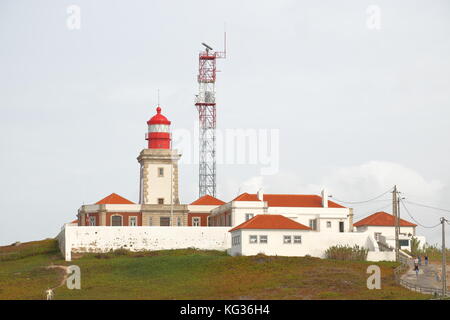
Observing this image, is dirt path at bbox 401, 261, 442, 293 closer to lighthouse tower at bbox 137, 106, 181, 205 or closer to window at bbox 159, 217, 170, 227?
window at bbox 159, 217, 170, 227

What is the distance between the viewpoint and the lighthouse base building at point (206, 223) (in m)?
91.1

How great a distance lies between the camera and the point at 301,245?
9100cm

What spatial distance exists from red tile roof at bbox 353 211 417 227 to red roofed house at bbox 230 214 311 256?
15381 millimetres

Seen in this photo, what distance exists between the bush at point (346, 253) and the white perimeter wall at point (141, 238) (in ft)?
32.1

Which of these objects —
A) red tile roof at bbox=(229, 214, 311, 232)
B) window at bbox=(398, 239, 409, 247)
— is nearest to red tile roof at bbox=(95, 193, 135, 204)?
red tile roof at bbox=(229, 214, 311, 232)

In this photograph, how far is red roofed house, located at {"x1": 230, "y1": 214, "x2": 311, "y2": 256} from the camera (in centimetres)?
8975

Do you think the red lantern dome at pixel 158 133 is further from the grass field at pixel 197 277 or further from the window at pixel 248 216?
the grass field at pixel 197 277

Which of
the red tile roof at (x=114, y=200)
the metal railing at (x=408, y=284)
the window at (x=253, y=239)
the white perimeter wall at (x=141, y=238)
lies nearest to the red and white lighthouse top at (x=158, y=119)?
the red tile roof at (x=114, y=200)

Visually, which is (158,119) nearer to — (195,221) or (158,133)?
Result: (158,133)

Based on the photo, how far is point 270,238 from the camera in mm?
90000

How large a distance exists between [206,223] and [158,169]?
23.4ft
